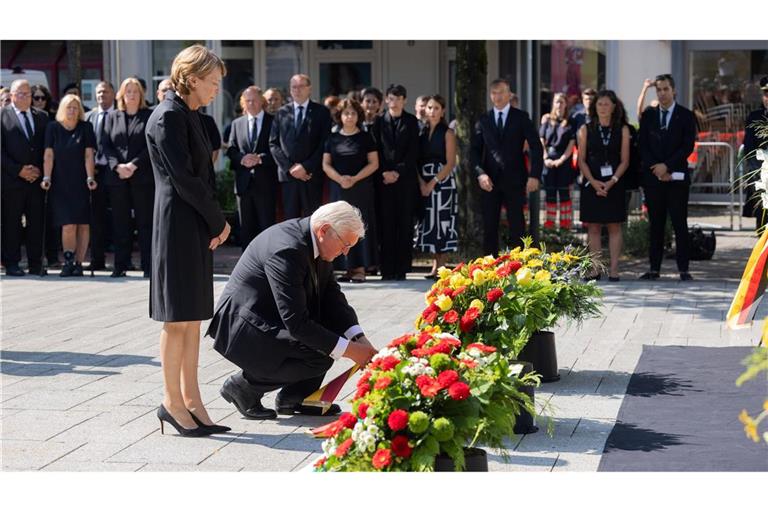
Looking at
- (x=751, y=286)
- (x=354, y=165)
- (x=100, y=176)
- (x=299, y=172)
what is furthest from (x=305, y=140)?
(x=751, y=286)

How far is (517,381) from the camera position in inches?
191

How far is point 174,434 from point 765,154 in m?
3.44

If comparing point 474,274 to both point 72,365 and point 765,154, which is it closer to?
point 765,154

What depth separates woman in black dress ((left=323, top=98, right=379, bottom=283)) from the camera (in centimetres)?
1256

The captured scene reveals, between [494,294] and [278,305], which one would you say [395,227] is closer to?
[494,294]

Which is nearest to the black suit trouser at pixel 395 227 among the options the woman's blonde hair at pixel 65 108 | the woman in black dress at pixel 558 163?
the woman in black dress at pixel 558 163

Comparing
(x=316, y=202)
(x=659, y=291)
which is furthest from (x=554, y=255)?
(x=316, y=202)

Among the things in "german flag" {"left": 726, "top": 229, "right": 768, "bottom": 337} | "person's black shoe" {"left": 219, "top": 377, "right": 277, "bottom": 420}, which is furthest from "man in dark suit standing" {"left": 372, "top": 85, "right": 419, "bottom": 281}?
"german flag" {"left": 726, "top": 229, "right": 768, "bottom": 337}

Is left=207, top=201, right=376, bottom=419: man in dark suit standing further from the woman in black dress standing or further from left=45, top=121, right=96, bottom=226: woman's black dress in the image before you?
left=45, top=121, right=96, bottom=226: woman's black dress

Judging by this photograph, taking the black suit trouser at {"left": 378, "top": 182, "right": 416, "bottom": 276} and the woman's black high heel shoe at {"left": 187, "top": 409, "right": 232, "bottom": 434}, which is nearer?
the woman's black high heel shoe at {"left": 187, "top": 409, "right": 232, "bottom": 434}

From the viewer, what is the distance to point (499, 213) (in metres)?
12.8

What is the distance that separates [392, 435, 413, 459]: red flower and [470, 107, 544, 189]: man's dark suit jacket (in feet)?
27.4

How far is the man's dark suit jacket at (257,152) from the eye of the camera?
13070 mm

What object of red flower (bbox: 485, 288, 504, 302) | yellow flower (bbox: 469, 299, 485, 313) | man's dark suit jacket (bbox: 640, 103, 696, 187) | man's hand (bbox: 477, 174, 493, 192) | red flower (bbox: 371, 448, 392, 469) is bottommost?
red flower (bbox: 371, 448, 392, 469)
